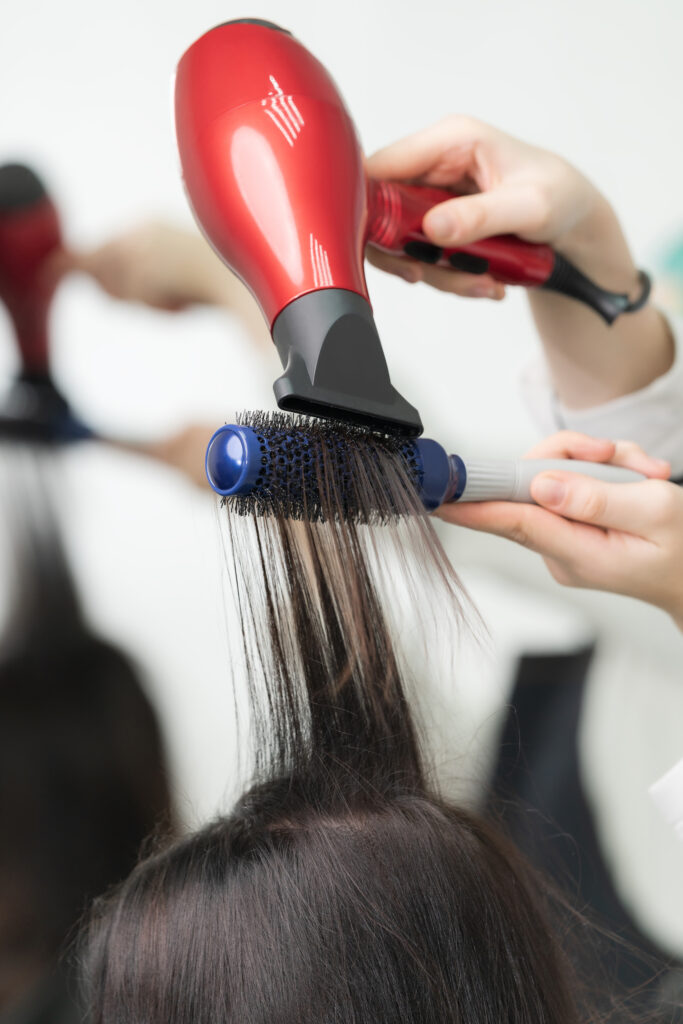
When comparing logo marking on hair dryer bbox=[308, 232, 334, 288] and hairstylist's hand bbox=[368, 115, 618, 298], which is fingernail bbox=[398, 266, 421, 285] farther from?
logo marking on hair dryer bbox=[308, 232, 334, 288]

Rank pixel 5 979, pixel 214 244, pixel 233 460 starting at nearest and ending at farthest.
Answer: pixel 233 460
pixel 214 244
pixel 5 979

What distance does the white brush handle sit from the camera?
0.55m

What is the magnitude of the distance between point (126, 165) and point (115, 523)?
46cm

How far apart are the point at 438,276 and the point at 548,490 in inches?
10.3

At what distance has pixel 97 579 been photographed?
3.28ft

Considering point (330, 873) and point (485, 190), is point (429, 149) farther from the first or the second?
point (330, 873)

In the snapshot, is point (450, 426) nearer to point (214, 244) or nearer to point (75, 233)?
point (75, 233)

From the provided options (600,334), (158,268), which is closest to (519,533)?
(600,334)

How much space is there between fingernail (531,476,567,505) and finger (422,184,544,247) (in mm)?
212

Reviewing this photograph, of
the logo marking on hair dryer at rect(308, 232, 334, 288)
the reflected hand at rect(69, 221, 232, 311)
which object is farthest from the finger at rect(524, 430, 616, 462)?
the reflected hand at rect(69, 221, 232, 311)

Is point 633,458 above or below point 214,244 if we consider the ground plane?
below

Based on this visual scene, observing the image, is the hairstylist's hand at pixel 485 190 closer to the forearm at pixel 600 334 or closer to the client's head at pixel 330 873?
the forearm at pixel 600 334

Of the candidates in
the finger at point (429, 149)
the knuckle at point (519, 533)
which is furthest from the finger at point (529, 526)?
the finger at point (429, 149)

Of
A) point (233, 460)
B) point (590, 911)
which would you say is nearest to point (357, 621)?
point (233, 460)
